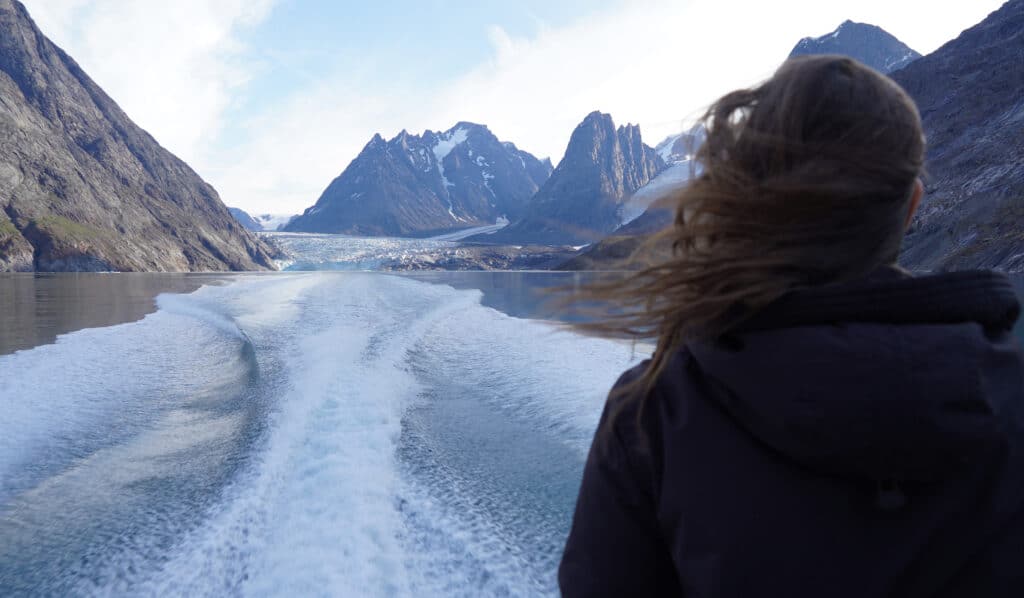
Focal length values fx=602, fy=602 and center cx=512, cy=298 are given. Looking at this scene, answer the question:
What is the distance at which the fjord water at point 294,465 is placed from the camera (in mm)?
3432

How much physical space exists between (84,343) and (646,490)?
37.5 feet

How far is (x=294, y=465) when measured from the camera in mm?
4855

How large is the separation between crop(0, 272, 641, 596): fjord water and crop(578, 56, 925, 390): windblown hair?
0.60 m

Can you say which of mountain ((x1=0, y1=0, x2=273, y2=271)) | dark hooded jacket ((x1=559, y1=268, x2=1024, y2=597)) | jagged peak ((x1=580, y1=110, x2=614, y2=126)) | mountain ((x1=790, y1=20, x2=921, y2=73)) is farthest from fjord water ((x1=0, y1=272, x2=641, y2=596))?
jagged peak ((x1=580, y1=110, x2=614, y2=126))

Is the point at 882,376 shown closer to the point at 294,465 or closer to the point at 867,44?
the point at 294,465

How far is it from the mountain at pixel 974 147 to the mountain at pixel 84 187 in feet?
251

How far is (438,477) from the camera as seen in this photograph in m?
4.80

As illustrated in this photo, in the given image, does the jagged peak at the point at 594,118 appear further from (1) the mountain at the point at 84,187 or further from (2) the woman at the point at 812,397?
(2) the woman at the point at 812,397

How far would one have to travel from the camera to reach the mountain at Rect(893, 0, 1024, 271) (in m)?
36.7

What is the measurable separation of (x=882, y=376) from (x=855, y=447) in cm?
10

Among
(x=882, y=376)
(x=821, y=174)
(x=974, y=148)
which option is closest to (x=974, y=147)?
(x=974, y=148)

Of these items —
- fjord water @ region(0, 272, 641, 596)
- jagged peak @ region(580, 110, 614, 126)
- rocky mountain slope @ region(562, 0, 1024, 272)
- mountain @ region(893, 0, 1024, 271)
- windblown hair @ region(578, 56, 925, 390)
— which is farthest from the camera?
jagged peak @ region(580, 110, 614, 126)

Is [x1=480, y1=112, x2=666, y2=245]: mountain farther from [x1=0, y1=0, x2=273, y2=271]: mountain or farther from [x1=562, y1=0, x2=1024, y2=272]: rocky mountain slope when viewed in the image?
[x1=562, y1=0, x2=1024, y2=272]: rocky mountain slope

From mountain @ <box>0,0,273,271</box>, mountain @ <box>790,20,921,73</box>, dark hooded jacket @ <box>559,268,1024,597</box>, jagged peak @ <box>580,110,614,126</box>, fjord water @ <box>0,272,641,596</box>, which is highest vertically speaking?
mountain @ <box>790,20,921,73</box>
